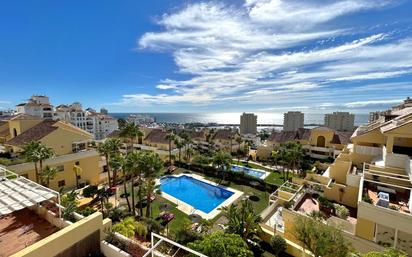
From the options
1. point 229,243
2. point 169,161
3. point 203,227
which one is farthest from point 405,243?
point 169,161

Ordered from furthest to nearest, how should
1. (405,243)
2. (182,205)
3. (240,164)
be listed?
(240,164) → (182,205) → (405,243)

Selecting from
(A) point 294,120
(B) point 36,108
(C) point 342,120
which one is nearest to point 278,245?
(B) point 36,108

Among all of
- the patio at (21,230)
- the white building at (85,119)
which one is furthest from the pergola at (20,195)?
the white building at (85,119)

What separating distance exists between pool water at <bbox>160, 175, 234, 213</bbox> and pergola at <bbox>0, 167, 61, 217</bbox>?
65.2 ft

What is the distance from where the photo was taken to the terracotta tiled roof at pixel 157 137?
4945 centimetres

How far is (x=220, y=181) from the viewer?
120 feet

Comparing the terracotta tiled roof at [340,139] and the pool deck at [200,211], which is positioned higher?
the terracotta tiled roof at [340,139]

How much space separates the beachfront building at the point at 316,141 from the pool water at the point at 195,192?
22.8 m

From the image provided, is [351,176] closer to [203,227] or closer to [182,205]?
[203,227]

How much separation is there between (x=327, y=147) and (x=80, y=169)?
49200mm

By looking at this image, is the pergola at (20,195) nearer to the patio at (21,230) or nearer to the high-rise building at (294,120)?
the patio at (21,230)

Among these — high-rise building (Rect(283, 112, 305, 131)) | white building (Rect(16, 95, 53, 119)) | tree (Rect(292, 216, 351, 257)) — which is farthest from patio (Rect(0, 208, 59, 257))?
high-rise building (Rect(283, 112, 305, 131))

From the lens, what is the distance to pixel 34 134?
27.9 meters

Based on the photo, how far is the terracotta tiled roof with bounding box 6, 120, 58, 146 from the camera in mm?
27169
